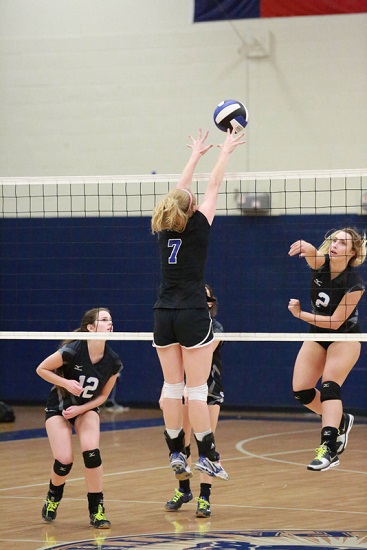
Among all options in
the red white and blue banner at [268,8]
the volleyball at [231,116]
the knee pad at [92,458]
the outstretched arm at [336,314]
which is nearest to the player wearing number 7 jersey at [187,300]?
the volleyball at [231,116]

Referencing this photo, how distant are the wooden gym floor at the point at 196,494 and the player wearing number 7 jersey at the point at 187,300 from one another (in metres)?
0.89

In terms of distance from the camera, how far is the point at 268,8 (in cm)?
1655

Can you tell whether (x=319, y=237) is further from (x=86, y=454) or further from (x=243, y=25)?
(x=86, y=454)

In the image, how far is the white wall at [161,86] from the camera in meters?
16.3

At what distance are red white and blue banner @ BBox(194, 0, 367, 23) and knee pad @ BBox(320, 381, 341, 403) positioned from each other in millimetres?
9773

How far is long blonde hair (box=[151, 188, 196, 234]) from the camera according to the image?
23.2 ft

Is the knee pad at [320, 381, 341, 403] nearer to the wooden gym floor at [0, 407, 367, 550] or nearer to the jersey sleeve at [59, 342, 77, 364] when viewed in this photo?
the wooden gym floor at [0, 407, 367, 550]

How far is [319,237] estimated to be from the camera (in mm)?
16125

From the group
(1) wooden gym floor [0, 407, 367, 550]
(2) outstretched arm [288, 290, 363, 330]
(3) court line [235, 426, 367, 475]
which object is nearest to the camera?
(1) wooden gym floor [0, 407, 367, 550]

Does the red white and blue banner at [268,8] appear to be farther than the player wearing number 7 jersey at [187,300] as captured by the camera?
Yes

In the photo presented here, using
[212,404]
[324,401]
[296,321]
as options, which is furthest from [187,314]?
[296,321]

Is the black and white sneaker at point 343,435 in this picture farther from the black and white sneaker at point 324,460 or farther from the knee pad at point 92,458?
the knee pad at point 92,458

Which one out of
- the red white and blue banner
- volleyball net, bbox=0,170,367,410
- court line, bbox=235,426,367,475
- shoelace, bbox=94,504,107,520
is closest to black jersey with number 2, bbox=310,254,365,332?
shoelace, bbox=94,504,107,520

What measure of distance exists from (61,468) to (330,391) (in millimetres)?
2178
